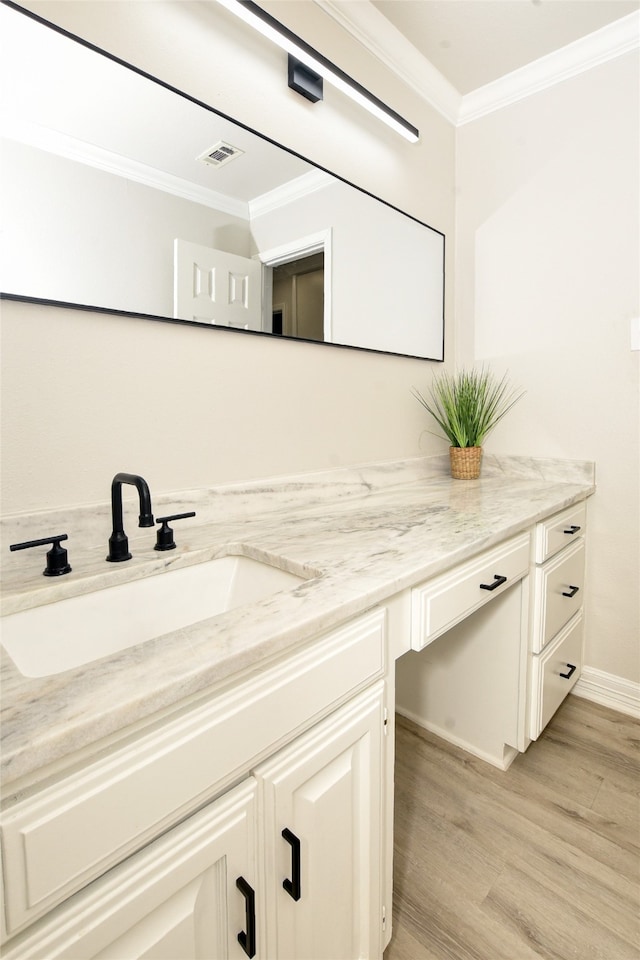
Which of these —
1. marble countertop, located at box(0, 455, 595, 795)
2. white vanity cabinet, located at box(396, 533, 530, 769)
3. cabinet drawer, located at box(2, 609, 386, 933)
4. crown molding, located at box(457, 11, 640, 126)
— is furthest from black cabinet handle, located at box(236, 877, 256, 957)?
crown molding, located at box(457, 11, 640, 126)

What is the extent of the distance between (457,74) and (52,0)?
1.63 metres

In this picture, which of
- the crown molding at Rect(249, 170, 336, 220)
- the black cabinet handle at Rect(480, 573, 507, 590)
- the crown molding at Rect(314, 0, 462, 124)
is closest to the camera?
the black cabinet handle at Rect(480, 573, 507, 590)

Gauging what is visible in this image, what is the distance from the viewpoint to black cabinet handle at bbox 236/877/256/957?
2.06ft

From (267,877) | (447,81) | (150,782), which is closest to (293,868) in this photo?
(267,877)

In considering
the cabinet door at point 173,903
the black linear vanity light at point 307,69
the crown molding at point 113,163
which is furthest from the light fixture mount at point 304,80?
the cabinet door at point 173,903

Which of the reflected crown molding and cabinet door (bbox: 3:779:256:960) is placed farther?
the reflected crown molding

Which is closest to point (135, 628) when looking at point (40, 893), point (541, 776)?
point (40, 893)

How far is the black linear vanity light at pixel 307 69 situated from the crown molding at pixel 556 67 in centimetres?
55

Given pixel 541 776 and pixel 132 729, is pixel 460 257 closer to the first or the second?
pixel 541 776

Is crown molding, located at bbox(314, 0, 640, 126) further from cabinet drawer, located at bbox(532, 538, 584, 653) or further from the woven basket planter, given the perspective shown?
cabinet drawer, located at bbox(532, 538, 584, 653)

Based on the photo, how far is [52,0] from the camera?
0.98 m

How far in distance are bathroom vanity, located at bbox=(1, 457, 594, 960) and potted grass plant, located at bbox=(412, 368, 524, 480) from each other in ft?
2.22

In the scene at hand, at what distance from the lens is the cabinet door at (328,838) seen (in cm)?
69

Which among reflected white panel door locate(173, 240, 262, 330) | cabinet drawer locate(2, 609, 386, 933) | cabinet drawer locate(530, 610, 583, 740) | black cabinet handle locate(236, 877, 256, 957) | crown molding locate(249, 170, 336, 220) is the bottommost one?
cabinet drawer locate(530, 610, 583, 740)
